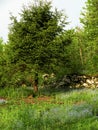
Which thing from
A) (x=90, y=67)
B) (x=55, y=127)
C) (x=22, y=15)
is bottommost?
(x=55, y=127)

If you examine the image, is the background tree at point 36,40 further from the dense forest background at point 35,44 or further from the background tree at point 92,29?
the background tree at point 92,29

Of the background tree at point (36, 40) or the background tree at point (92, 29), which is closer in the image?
the background tree at point (36, 40)

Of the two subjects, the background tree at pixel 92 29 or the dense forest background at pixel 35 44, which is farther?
the background tree at pixel 92 29

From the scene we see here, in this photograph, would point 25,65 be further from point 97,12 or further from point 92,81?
point 97,12

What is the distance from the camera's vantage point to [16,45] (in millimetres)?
26562

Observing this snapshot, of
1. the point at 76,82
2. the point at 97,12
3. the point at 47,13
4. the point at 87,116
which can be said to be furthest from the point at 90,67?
the point at 87,116

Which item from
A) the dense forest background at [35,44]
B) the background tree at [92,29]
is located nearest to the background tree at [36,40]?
the dense forest background at [35,44]

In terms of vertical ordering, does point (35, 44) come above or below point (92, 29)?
below

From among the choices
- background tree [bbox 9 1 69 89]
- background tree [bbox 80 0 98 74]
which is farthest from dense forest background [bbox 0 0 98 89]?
background tree [bbox 80 0 98 74]

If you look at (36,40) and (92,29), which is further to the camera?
(92,29)

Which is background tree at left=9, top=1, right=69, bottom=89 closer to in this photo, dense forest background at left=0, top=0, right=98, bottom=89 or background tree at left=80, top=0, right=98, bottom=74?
dense forest background at left=0, top=0, right=98, bottom=89

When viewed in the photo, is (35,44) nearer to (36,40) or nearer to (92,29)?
(36,40)

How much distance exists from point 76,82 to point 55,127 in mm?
20558

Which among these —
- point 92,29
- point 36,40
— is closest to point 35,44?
point 36,40
